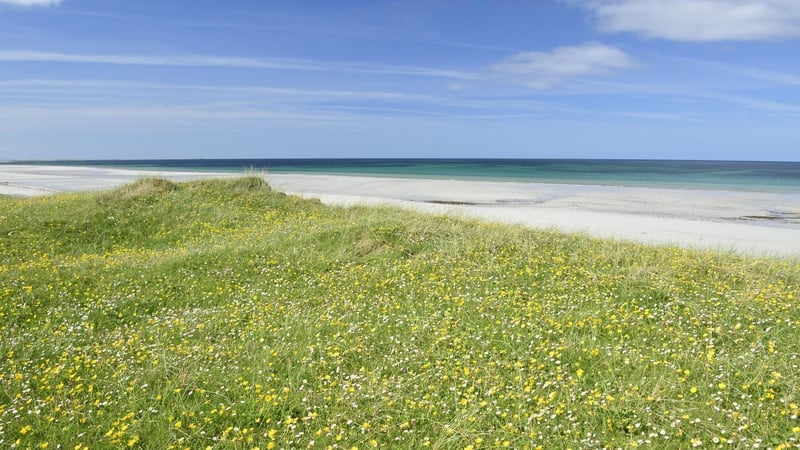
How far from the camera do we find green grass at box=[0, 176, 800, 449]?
677cm

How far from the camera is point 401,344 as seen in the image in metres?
9.44

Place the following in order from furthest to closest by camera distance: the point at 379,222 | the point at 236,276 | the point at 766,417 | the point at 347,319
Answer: the point at 379,222 → the point at 236,276 → the point at 347,319 → the point at 766,417

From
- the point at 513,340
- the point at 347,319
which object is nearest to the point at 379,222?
the point at 347,319

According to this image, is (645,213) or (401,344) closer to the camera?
(401,344)

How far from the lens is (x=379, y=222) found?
733 inches

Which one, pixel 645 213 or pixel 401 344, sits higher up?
pixel 645 213

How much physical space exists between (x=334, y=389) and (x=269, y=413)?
3.51 feet

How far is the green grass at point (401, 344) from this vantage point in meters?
6.77

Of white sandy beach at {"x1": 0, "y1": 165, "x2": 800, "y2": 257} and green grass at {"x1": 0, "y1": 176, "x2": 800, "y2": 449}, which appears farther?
white sandy beach at {"x1": 0, "y1": 165, "x2": 800, "y2": 257}

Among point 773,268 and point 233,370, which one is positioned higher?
point 773,268

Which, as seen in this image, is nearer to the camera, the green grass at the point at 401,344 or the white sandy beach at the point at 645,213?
the green grass at the point at 401,344

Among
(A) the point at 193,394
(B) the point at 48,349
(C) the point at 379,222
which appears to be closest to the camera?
(A) the point at 193,394

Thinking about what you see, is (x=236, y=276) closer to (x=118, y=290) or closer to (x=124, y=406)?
(x=118, y=290)

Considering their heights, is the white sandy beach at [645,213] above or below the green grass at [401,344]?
above
